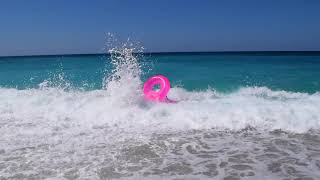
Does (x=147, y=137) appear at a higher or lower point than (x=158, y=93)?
lower

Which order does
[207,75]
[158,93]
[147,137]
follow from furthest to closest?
[207,75], [158,93], [147,137]

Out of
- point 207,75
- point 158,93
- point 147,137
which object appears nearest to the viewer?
point 147,137

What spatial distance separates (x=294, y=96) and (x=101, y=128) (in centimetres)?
704

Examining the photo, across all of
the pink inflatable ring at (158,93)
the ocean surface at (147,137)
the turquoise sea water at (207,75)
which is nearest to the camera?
the ocean surface at (147,137)

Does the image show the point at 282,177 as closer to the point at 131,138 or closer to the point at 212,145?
Answer: the point at 212,145

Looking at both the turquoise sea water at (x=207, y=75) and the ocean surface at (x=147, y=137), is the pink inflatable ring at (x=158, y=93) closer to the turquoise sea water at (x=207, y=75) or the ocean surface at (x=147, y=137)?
the ocean surface at (x=147, y=137)

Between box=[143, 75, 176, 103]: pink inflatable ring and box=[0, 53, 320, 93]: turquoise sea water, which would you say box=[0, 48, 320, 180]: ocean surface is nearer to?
box=[143, 75, 176, 103]: pink inflatable ring

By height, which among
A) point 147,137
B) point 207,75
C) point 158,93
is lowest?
point 147,137

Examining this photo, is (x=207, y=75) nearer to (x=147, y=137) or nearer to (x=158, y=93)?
(x=158, y=93)

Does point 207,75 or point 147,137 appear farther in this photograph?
point 207,75

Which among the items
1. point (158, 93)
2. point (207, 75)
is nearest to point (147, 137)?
point (158, 93)

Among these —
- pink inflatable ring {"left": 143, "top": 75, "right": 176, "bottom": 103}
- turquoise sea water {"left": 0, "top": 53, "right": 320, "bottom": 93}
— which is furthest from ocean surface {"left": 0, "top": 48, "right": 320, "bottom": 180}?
turquoise sea water {"left": 0, "top": 53, "right": 320, "bottom": 93}

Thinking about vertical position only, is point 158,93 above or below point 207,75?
below

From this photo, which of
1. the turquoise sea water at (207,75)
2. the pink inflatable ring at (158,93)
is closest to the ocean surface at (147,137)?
the pink inflatable ring at (158,93)
